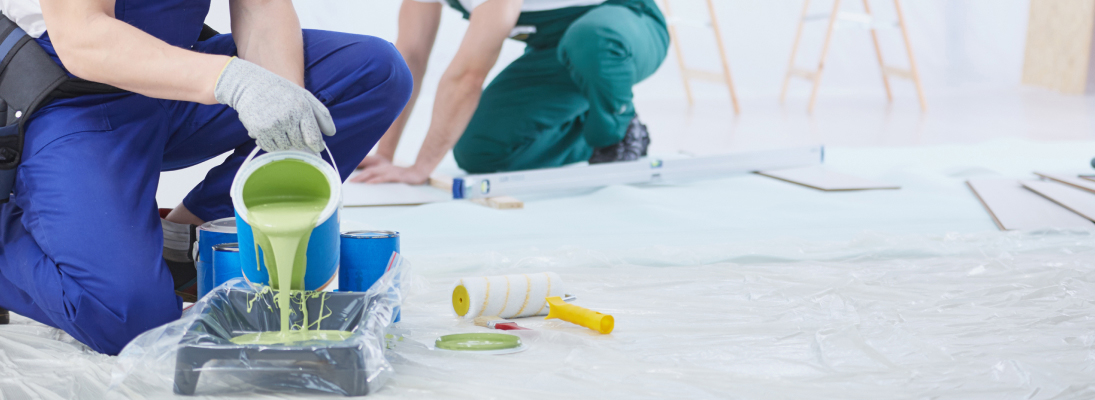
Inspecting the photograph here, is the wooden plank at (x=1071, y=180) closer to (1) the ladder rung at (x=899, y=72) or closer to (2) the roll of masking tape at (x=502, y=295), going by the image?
(2) the roll of masking tape at (x=502, y=295)

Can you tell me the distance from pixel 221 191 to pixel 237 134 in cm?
11

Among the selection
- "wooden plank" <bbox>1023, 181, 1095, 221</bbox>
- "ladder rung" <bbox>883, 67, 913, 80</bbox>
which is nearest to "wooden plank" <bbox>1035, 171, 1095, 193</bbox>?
"wooden plank" <bbox>1023, 181, 1095, 221</bbox>

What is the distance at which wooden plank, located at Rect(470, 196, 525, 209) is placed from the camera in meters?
2.36

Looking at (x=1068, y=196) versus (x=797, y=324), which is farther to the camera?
(x=1068, y=196)

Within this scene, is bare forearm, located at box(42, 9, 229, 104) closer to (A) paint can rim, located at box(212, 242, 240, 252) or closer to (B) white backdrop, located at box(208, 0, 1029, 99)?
(A) paint can rim, located at box(212, 242, 240, 252)

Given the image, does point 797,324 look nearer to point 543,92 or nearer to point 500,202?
point 500,202

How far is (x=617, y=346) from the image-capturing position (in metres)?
1.22

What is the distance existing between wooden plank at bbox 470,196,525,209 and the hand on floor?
320mm

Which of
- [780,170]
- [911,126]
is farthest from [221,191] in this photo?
[911,126]

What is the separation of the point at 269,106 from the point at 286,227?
15 centimetres

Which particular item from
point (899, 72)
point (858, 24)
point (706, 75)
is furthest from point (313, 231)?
point (899, 72)

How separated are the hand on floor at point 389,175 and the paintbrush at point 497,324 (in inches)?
53.5

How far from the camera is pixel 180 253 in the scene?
57.1 inches

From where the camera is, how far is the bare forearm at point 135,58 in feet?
3.74
